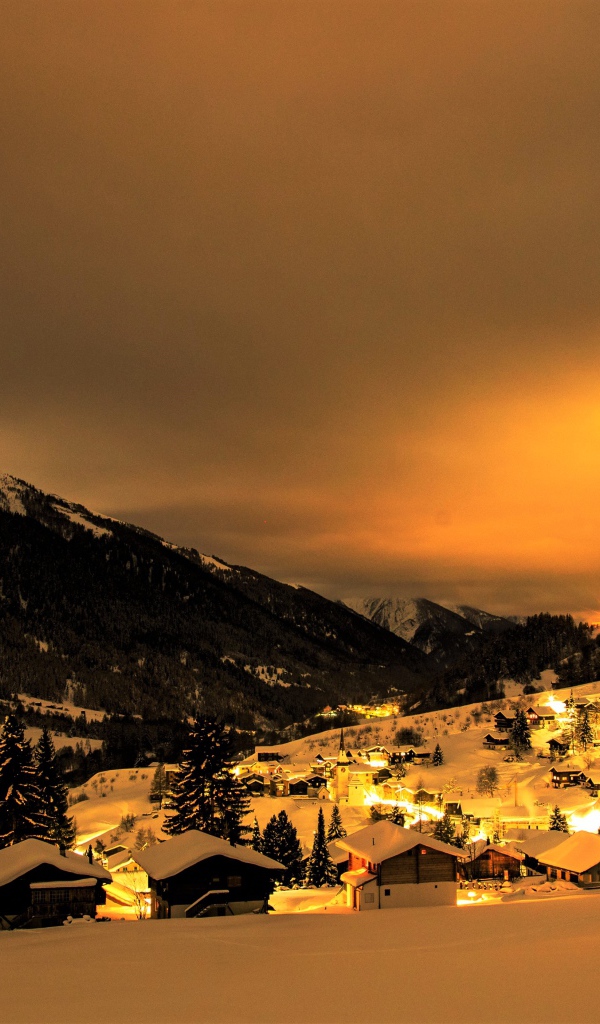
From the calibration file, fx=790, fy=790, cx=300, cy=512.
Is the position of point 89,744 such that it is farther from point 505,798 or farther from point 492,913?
point 492,913

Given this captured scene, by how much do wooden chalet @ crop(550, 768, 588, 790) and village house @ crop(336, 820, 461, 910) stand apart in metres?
44.4

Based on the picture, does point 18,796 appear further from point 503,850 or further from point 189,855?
point 503,850

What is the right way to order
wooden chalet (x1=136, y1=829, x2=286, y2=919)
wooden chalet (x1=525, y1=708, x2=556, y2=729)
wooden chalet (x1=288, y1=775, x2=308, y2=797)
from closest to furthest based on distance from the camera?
1. wooden chalet (x1=136, y1=829, x2=286, y2=919)
2. wooden chalet (x1=288, y1=775, x2=308, y2=797)
3. wooden chalet (x1=525, y1=708, x2=556, y2=729)

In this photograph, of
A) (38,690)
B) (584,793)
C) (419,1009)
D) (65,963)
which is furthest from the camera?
(38,690)

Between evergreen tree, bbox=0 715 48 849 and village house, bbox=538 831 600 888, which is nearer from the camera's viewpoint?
village house, bbox=538 831 600 888

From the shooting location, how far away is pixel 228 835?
123 ft

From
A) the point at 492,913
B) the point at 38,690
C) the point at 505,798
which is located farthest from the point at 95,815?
the point at 38,690

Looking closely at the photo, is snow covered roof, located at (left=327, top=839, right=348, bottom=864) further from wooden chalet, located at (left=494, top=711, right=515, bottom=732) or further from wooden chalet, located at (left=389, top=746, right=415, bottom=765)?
wooden chalet, located at (left=494, top=711, right=515, bottom=732)

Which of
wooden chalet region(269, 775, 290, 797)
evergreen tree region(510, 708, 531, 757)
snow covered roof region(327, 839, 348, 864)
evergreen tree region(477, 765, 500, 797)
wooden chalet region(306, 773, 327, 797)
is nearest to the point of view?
snow covered roof region(327, 839, 348, 864)

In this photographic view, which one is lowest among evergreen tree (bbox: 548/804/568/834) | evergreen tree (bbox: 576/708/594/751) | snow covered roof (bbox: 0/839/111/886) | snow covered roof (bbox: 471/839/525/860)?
snow covered roof (bbox: 471/839/525/860)

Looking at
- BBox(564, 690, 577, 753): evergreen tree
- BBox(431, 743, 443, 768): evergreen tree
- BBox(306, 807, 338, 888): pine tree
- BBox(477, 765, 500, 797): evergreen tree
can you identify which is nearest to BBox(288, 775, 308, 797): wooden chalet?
BBox(431, 743, 443, 768): evergreen tree

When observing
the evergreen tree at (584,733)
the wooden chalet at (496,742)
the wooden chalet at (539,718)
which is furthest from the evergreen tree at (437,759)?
the wooden chalet at (539,718)

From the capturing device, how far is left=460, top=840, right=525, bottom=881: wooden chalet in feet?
137

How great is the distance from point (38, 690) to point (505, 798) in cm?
14309
